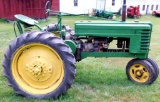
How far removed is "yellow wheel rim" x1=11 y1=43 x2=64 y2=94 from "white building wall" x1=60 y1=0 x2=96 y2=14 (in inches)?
710

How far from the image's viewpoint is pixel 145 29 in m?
4.18

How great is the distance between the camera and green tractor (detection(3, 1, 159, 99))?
3.67 m

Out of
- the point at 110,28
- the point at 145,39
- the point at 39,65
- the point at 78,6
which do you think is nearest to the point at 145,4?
the point at 78,6

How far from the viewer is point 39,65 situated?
3.79 metres

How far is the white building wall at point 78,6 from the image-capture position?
21567mm

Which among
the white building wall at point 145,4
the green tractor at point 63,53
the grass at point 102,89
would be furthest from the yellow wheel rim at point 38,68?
the white building wall at point 145,4

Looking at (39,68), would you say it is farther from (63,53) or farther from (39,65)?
(63,53)

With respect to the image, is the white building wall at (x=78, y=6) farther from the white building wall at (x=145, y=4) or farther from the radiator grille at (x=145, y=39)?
the radiator grille at (x=145, y=39)

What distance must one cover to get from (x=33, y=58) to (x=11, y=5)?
39.8ft

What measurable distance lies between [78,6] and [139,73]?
59.8 ft

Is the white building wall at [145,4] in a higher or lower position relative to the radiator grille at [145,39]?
higher

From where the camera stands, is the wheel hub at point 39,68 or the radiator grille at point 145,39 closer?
the wheel hub at point 39,68

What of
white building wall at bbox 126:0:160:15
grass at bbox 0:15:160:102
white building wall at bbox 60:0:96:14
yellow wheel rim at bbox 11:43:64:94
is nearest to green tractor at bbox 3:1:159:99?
yellow wheel rim at bbox 11:43:64:94

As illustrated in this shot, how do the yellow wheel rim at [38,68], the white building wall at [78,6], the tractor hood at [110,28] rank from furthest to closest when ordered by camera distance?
the white building wall at [78,6], the tractor hood at [110,28], the yellow wheel rim at [38,68]
